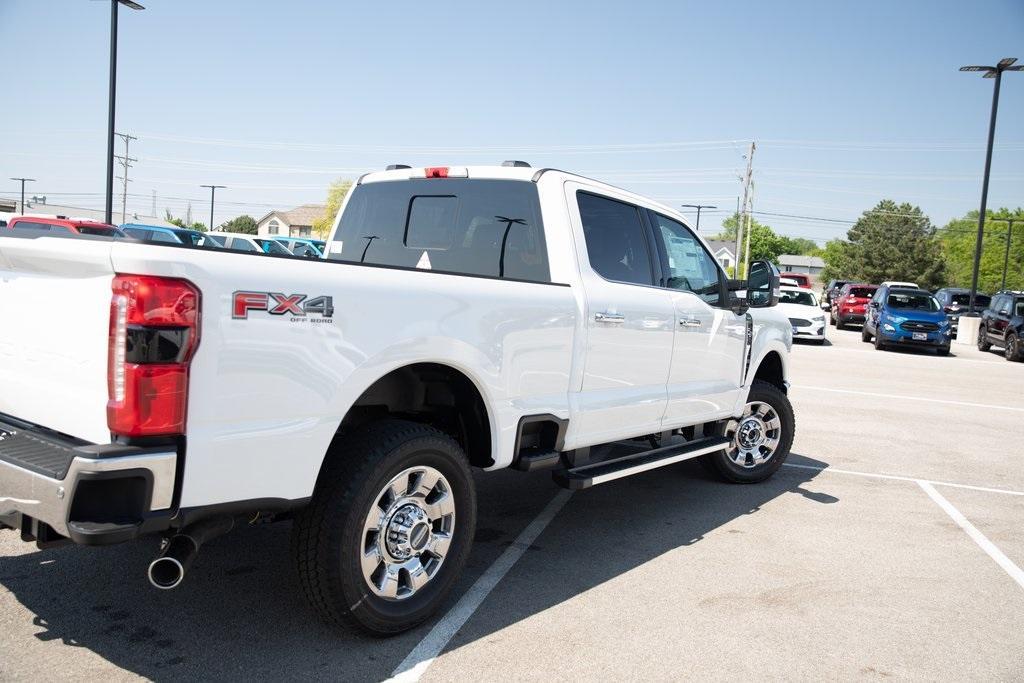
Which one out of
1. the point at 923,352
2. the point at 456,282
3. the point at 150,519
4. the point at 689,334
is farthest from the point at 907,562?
the point at 923,352

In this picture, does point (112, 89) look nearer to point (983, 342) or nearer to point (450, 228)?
point (450, 228)

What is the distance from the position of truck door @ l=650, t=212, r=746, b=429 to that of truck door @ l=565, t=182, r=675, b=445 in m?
0.16

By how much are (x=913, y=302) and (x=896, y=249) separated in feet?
280

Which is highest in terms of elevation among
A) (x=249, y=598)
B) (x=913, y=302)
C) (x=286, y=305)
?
(x=913, y=302)

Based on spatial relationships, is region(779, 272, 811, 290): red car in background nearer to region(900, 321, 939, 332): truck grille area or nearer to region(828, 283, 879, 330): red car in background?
region(828, 283, 879, 330): red car in background

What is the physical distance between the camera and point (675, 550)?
5008 millimetres

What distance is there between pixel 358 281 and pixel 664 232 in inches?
114

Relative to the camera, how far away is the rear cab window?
4668mm

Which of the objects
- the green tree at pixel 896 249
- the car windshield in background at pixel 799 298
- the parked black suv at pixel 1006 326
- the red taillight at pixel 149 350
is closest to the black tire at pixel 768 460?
the red taillight at pixel 149 350

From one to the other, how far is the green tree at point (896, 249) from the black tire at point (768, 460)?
100785mm

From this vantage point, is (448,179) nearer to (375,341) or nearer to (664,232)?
(664,232)

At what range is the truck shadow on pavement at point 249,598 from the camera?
10.8 feet

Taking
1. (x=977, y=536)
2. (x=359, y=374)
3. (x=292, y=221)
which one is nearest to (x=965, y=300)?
(x=977, y=536)

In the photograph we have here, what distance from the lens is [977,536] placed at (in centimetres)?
568
